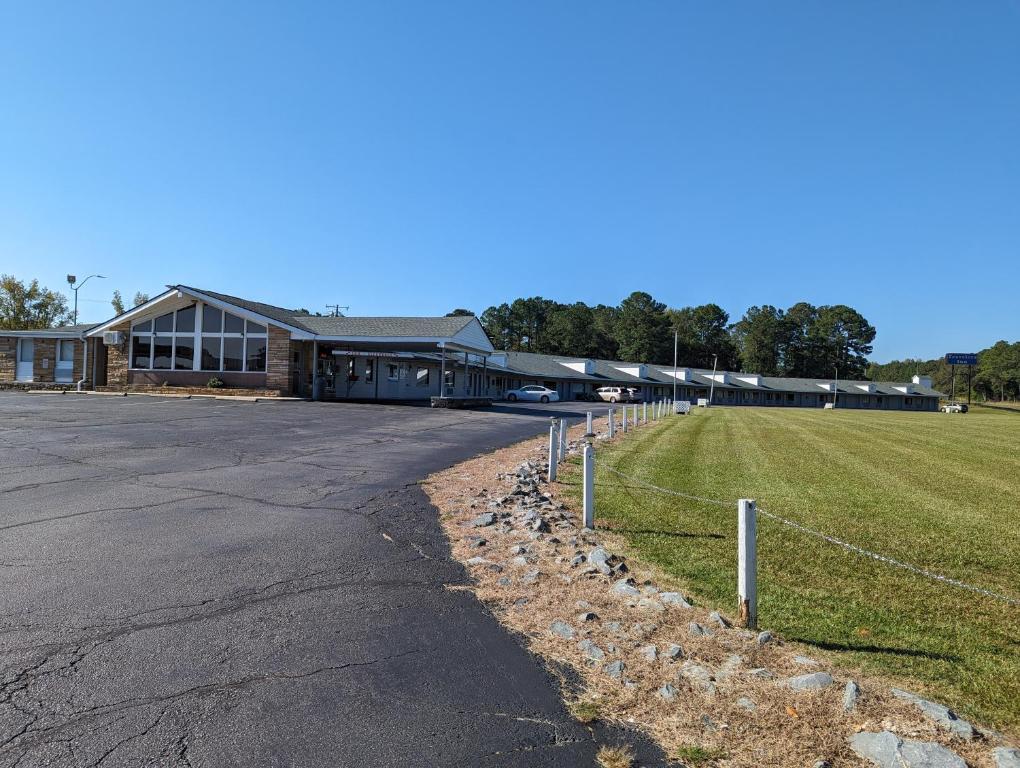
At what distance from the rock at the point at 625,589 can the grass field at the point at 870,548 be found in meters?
0.55

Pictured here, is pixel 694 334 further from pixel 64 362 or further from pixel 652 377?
pixel 64 362

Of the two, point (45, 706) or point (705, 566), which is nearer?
point (45, 706)

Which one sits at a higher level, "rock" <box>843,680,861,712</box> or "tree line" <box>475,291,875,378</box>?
"tree line" <box>475,291,875,378</box>

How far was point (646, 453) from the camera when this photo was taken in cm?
1568

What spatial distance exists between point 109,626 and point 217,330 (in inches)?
1224

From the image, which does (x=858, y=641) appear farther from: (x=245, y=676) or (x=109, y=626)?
(x=109, y=626)

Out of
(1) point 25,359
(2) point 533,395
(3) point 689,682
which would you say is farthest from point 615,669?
(2) point 533,395

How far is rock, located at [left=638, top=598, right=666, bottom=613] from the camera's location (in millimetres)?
4840

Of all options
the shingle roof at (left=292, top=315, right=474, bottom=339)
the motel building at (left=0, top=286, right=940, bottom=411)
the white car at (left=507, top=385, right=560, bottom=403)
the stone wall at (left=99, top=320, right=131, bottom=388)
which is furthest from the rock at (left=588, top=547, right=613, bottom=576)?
the white car at (left=507, top=385, right=560, bottom=403)

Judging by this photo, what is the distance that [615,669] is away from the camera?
3.87 metres

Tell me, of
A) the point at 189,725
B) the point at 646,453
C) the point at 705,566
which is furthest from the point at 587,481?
the point at 646,453

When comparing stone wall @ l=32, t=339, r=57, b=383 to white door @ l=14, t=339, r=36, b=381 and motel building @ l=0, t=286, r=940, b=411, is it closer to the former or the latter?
motel building @ l=0, t=286, r=940, b=411

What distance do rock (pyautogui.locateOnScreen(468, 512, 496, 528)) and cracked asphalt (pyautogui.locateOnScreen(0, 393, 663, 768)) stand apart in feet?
1.80

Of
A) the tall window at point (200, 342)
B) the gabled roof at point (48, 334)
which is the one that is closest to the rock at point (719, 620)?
the tall window at point (200, 342)
